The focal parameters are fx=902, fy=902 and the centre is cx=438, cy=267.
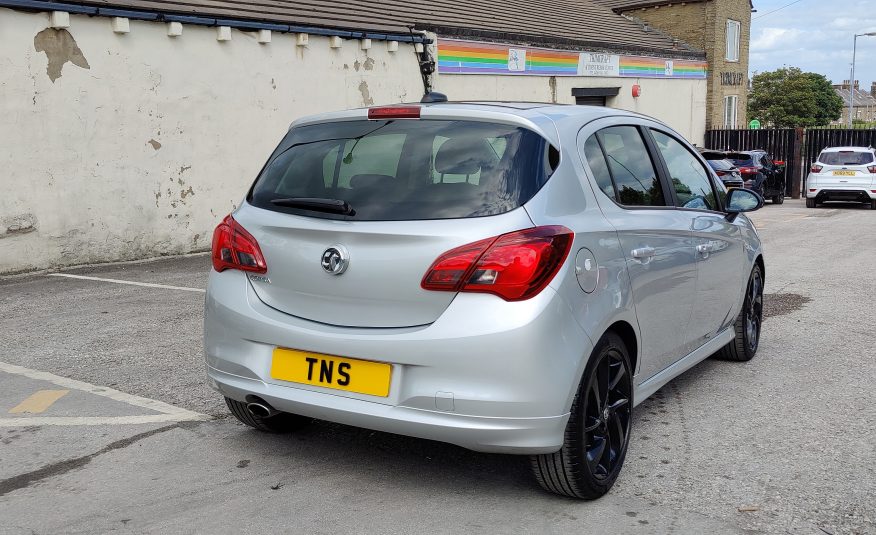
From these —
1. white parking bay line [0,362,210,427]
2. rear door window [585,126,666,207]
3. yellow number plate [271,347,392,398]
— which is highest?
rear door window [585,126,666,207]

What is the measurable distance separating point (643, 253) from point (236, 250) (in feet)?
6.04

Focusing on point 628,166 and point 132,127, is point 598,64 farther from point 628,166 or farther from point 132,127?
Answer: point 628,166

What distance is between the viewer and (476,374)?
3359mm

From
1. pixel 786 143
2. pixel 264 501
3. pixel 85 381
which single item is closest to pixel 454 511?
pixel 264 501

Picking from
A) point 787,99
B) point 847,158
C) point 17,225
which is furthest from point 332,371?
point 787,99

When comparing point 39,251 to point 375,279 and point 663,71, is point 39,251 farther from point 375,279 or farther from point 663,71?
point 663,71

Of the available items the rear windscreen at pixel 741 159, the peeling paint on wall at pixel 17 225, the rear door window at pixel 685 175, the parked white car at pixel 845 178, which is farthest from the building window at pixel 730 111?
the rear door window at pixel 685 175

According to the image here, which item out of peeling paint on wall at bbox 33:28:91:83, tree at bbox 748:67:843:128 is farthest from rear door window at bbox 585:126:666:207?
tree at bbox 748:67:843:128

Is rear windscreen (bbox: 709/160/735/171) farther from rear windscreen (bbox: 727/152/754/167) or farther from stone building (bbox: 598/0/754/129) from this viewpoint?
stone building (bbox: 598/0/754/129)

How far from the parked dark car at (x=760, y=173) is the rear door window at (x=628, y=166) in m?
18.5

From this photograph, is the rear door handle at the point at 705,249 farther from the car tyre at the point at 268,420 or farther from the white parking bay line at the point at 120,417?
the white parking bay line at the point at 120,417

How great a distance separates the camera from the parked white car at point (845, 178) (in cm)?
2309

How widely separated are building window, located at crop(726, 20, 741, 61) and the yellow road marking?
3168 cm

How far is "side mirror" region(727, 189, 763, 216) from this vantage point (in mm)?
5633
